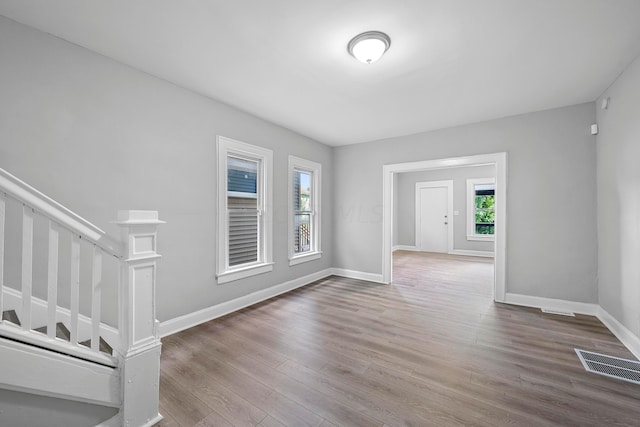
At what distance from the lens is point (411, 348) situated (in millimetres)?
2443

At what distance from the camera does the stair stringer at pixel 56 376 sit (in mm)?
1199

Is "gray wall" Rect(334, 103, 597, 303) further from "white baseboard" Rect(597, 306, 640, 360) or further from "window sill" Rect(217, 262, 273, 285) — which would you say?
"window sill" Rect(217, 262, 273, 285)

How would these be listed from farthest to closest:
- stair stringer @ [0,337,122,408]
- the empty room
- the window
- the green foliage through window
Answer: the green foliage through window, the window, the empty room, stair stringer @ [0,337,122,408]

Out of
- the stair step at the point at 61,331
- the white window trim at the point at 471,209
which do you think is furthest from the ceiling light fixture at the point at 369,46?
the white window trim at the point at 471,209

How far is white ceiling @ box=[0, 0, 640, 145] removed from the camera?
1766 mm

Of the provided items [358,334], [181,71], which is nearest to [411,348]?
[358,334]

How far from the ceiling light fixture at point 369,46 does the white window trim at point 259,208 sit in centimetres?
189

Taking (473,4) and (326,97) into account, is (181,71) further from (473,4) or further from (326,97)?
(473,4)

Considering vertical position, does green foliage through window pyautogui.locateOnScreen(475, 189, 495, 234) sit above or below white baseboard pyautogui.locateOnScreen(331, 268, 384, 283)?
above

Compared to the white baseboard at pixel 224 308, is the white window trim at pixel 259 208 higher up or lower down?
higher up

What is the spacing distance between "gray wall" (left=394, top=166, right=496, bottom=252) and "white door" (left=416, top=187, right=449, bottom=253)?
0.74 ft

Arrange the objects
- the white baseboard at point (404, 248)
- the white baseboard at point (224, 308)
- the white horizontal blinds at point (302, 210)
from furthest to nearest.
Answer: the white baseboard at point (404, 248) → the white horizontal blinds at point (302, 210) → the white baseboard at point (224, 308)

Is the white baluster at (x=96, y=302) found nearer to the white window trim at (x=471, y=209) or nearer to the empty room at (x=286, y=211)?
the empty room at (x=286, y=211)

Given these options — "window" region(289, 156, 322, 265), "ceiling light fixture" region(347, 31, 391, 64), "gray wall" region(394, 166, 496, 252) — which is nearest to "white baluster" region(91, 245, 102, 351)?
"ceiling light fixture" region(347, 31, 391, 64)
